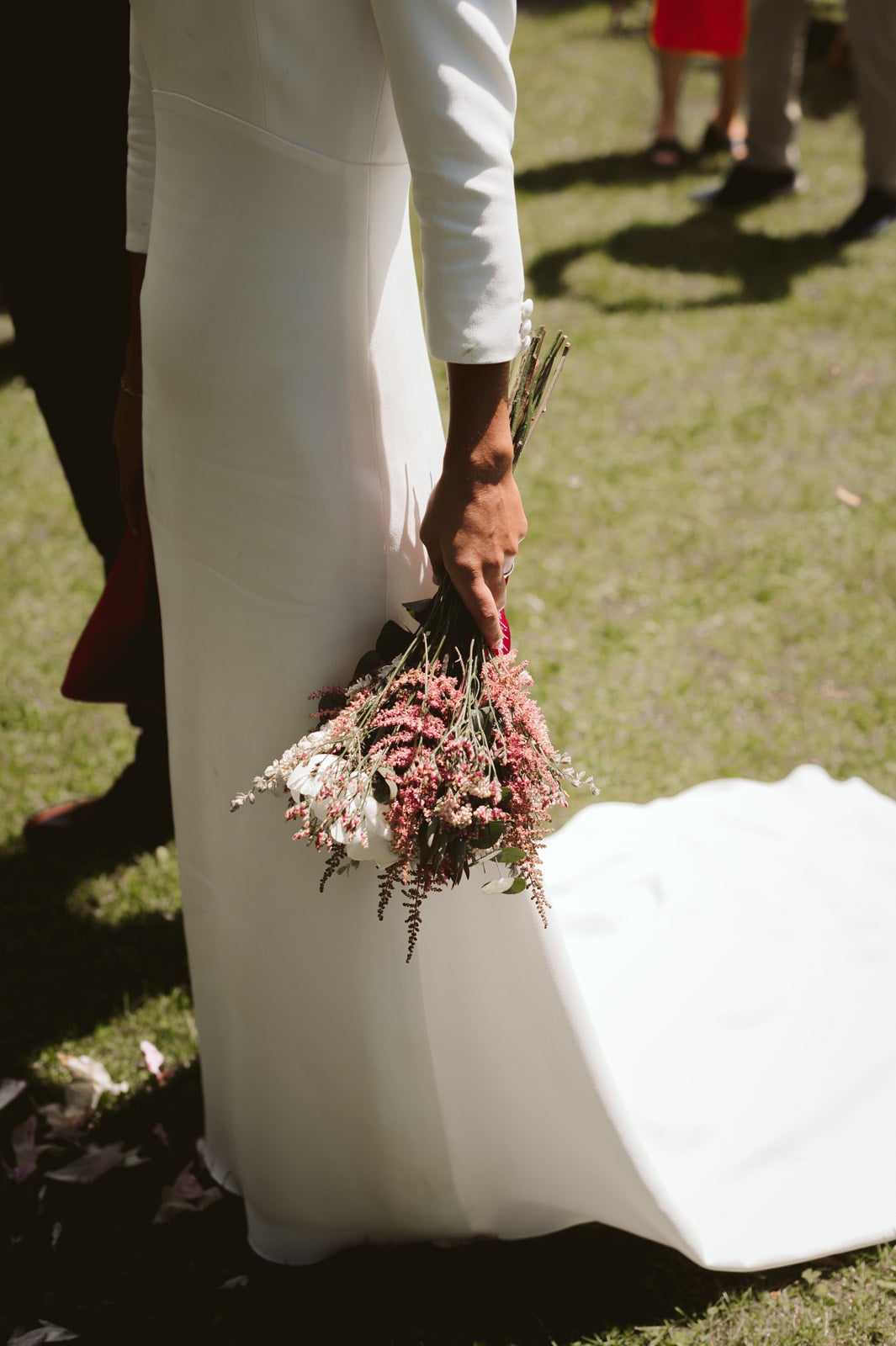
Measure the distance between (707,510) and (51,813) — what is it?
8.61 feet

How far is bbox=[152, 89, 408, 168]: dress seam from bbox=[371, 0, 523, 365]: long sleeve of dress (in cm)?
9

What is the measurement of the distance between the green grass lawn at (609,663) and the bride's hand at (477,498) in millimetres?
1398

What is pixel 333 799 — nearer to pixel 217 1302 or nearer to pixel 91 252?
pixel 217 1302

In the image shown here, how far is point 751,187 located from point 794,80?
0.59 meters

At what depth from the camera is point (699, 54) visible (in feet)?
23.1

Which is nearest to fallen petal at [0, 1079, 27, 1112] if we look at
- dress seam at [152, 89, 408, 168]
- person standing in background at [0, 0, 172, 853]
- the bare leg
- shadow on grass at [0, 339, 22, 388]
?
person standing in background at [0, 0, 172, 853]

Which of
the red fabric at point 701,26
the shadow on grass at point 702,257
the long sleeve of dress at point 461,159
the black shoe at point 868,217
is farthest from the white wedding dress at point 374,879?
the red fabric at point 701,26

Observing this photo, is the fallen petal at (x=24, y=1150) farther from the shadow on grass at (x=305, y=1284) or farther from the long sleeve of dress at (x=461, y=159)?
the long sleeve of dress at (x=461, y=159)

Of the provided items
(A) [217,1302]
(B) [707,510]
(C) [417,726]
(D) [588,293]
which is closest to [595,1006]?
(A) [217,1302]

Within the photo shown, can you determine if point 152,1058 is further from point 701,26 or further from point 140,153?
point 701,26

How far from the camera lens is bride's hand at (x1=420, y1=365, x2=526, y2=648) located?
1.46m

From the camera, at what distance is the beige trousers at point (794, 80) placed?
565 centimetres

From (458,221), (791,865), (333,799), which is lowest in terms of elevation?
(791,865)

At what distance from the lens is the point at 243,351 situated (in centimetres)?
153
